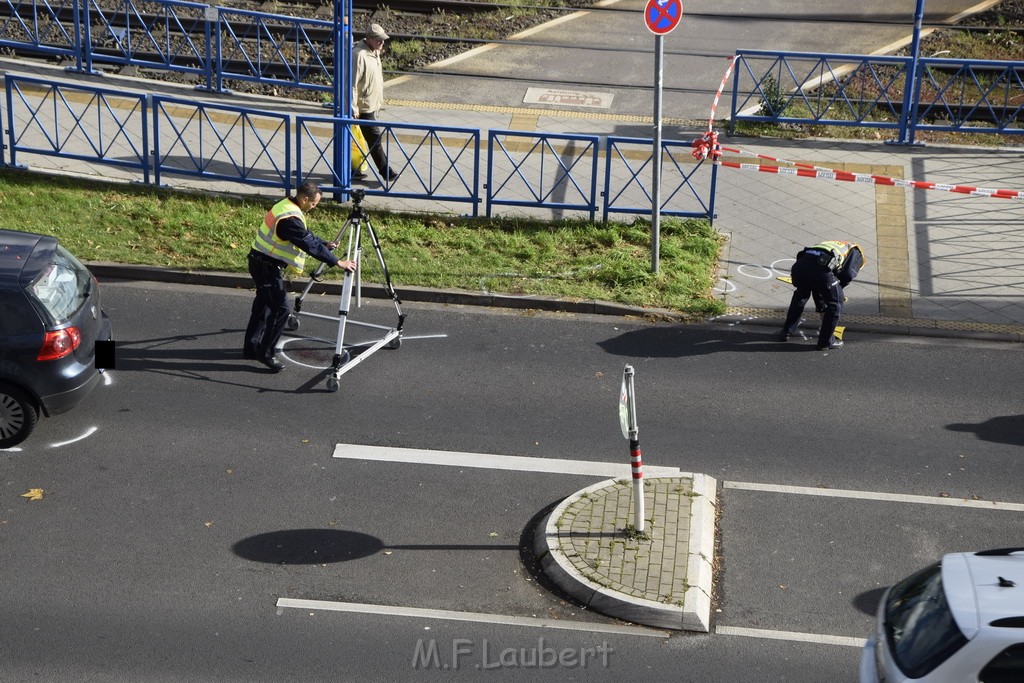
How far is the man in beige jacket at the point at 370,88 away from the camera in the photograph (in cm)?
1482

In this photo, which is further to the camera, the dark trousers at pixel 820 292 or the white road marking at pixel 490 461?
the dark trousers at pixel 820 292

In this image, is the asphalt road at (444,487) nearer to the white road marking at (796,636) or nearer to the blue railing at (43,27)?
the white road marking at (796,636)

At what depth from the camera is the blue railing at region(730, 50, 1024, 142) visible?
1688cm

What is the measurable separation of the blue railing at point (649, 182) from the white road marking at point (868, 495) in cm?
559

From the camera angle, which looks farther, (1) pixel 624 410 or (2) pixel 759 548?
(2) pixel 759 548

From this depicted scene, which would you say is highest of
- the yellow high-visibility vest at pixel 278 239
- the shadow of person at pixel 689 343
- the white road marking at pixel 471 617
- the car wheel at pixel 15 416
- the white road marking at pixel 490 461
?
the yellow high-visibility vest at pixel 278 239

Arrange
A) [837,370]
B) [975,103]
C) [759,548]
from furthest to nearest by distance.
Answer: [975,103] < [837,370] < [759,548]

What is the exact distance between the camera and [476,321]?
12.2 meters

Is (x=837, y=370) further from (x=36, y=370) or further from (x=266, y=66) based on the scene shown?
(x=266, y=66)

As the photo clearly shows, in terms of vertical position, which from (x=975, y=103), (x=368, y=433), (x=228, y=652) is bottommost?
(x=228, y=652)

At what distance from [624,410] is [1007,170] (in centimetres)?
1086

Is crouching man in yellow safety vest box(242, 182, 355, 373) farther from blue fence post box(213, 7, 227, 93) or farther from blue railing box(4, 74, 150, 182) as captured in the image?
blue fence post box(213, 7, 227, 93)

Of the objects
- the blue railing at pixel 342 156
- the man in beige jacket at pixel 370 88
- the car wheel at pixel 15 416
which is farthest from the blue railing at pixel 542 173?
the car wheel at pixel 15 416

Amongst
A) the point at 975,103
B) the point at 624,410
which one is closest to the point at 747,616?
the point at 624,410
